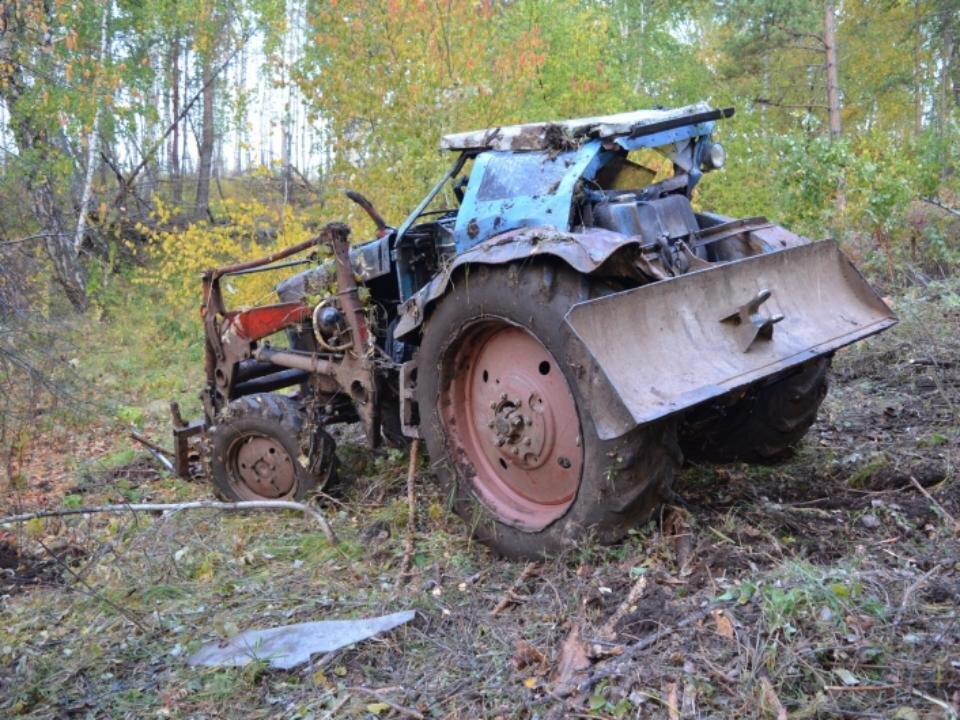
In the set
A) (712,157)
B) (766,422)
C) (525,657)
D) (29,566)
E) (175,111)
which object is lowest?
(29,566)

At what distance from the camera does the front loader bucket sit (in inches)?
142

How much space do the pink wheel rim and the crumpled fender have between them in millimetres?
294

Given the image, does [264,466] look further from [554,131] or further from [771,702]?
[771,702]

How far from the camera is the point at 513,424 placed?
4.32 m

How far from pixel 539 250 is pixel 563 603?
4.95 ft

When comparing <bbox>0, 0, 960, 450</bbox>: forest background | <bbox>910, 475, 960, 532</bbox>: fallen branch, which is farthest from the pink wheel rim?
<bbox>0, 0, 960, 450</bbox>: forest background

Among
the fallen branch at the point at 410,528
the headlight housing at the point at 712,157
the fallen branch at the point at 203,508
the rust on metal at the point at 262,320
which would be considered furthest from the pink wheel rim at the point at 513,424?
the rust on metal at the point at 262,320

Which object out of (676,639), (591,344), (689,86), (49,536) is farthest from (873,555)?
(689,86)

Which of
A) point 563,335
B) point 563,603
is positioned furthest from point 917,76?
point 563,603

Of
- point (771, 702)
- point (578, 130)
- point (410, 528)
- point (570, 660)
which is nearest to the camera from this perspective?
point (771, 702)

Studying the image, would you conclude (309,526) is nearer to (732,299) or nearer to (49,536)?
(49,536)

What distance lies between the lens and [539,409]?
13.9 feet

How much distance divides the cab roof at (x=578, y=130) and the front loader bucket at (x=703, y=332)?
852mm

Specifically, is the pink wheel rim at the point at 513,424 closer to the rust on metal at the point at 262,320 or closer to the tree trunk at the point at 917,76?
the rust on metal at the point at 262,320
